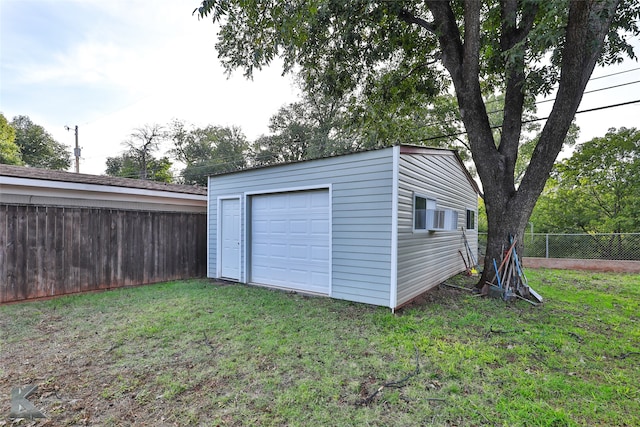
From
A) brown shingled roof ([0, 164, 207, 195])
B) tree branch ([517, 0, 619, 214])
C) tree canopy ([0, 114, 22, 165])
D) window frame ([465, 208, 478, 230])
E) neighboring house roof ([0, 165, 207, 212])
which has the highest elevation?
tree canopy ([0, 114, 22, 165])

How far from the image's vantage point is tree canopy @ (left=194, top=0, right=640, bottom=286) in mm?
4367

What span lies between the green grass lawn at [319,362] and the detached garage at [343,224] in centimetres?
64

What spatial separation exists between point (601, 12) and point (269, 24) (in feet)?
16.7

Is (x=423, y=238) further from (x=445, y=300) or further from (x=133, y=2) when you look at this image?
(x=133, y=2)

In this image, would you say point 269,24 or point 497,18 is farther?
point 497,18

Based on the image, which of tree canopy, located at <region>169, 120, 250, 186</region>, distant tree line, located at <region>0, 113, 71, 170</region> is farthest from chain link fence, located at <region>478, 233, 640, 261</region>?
distant tree line, located at <region>0, 113, 71, 170</region>

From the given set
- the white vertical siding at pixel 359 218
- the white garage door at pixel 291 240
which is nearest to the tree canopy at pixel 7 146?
the white garage door at pixel 291 240

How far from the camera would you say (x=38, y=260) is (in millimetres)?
5137

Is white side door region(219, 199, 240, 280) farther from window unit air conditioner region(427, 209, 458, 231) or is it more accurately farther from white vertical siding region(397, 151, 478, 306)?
window unit air conditioner region(427, 209, 458, 231)

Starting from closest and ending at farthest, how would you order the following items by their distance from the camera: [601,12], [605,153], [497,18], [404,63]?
[601,12], [497,18], [404,63], [605,153]

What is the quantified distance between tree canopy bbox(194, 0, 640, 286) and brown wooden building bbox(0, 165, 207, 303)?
3.80 meters

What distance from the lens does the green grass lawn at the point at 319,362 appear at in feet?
7.00

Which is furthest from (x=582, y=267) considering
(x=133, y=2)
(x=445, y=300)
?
(x=133, y=2)

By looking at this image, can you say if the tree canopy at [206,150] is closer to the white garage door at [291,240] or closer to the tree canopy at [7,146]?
the tree canopy at [7,146]
